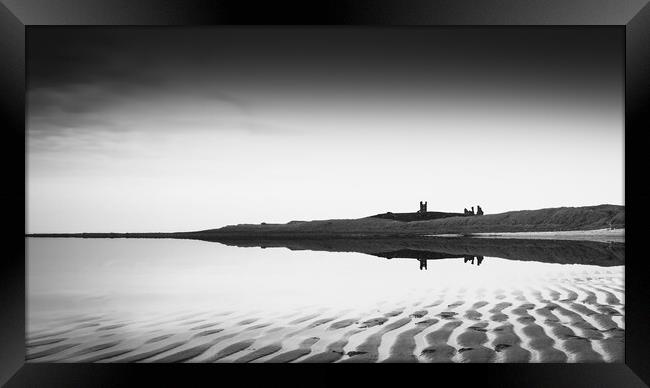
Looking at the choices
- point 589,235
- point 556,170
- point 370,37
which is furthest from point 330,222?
point 589,235

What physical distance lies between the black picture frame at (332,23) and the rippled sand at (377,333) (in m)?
0.13

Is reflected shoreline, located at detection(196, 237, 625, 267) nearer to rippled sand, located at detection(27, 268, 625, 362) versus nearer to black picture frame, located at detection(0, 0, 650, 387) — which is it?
rippled sand, located at detection(27, 268, 625, 362)

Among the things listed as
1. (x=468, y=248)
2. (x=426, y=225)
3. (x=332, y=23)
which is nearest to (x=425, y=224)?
(x=426, y=225)

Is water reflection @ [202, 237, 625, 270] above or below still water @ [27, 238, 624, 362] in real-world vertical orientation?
above

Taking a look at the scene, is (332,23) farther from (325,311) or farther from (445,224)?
(445,224)

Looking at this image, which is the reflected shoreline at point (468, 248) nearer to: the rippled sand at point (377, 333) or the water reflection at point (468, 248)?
the water reflection at point (468, 248)

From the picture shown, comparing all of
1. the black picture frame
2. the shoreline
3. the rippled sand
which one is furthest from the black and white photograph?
the shoreline

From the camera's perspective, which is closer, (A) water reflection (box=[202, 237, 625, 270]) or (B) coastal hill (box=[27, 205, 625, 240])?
(B) coastal hill (box=[27, 205, 625, 240])

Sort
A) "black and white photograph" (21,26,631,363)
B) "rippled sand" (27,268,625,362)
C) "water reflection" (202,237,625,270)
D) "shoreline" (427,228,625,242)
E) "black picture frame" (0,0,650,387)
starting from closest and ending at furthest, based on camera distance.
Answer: "black picture frame" (0,0,650,387)
"rippled sand" (27,268,625,362)
"black and white photograph" (21,26,631,363)
"water reflection" (202,237,625,270)
"shoreline" (427,228,625,242)

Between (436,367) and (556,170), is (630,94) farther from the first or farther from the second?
(556,170)

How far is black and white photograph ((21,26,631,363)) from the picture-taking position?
3.51 meters

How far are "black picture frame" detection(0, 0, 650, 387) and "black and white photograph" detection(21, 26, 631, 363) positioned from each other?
369mm

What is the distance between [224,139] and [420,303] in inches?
93.2

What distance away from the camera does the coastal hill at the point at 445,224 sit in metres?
5.11
